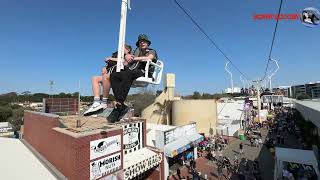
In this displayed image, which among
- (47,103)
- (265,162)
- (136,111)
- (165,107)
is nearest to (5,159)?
(47,103)

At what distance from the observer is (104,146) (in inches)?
497

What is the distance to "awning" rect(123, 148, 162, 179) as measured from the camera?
50.9 feet

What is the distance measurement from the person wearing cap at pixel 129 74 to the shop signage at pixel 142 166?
11.2 m

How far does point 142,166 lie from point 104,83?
44.2 feet

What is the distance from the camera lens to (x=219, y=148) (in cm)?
3241

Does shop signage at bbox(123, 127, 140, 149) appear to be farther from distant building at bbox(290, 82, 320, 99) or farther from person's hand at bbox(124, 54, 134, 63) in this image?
distant building at bbox(290, 82, 320, 99)

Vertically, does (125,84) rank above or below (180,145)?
above

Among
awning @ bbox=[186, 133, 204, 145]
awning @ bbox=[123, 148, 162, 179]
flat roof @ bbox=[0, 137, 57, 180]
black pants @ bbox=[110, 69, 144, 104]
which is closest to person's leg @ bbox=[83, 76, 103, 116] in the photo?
black pants @ bbox=[110, 69, 144, 104]

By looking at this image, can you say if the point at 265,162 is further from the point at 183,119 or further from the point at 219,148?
the point at 183,119

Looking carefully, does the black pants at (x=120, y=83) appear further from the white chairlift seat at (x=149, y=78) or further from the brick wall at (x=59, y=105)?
the brick wall at (x=59, y=105)

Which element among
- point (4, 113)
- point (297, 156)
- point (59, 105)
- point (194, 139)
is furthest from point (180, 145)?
point (4, 113)

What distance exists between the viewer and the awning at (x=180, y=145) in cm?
2233

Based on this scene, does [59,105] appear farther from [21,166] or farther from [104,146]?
[104,146]

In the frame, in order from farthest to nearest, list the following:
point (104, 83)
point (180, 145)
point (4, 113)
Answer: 1. point (4, 113)
2. point (180, 145)
3. point (104, 83)
